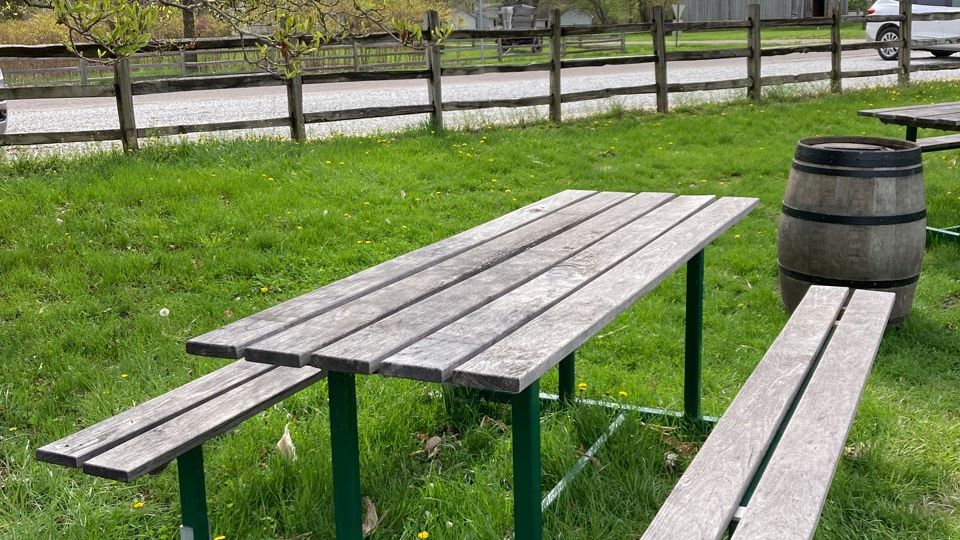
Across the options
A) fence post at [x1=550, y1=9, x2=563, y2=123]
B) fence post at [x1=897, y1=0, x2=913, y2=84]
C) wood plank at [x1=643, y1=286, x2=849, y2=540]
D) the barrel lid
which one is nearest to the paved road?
fence post at [x1=550, y1=9, x2=563, y2=123]

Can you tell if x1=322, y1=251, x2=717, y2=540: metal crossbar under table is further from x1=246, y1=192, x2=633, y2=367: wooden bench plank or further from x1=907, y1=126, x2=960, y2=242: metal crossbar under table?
x1=907, y1=126, x2=960, y2=242: metal crossbar under table

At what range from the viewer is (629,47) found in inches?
1250

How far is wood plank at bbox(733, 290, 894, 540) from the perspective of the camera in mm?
1998

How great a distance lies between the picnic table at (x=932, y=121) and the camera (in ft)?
18.7

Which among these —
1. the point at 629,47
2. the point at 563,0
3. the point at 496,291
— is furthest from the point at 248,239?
the point at 563,0

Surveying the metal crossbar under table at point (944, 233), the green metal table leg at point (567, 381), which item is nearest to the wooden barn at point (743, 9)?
the metal crossbar under table at point (944, 233)

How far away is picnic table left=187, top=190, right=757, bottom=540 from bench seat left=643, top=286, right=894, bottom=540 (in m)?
0.40

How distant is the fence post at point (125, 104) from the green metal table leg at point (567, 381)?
5.16 meters

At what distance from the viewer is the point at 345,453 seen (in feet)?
7.97

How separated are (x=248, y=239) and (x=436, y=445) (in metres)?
2.65

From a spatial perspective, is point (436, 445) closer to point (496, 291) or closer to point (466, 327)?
point (496, 291)

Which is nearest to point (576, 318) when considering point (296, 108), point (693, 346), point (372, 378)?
point (693, 346)

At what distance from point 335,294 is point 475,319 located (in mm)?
471

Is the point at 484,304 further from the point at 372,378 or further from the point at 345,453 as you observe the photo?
the point at 372,378
